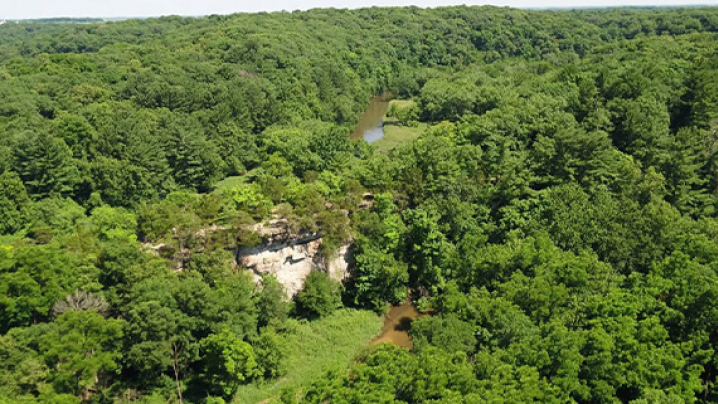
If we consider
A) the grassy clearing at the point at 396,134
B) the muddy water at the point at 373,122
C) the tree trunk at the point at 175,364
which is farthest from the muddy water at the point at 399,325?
the muddy water at the point at 373,122

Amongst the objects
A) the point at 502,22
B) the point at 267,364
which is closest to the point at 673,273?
the point at 267,364

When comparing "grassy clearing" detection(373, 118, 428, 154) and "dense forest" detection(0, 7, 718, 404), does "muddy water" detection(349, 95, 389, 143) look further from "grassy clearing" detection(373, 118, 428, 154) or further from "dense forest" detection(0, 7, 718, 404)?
"dense forest" detection(0, 7, 718, 404)

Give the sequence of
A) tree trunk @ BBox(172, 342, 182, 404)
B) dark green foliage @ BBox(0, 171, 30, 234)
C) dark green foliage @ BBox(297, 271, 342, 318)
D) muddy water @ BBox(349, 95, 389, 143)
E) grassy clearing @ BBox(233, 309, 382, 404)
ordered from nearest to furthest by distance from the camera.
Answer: tree trunk @ BBox(172, 342, 182, 404) → grassy clearing @ BBox(233, 309, 382, 404) → dark green foliage @ BBox(297, 271, 342, 318) → dark green foliage @ BBox(0, 171, 30, 234) → muddy water @ BBox(349, 95, 389, 143)

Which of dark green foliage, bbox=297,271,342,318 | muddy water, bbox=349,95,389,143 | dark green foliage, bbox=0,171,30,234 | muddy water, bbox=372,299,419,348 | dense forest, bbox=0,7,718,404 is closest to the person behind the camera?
dense forest, bbox=0,7,718,404

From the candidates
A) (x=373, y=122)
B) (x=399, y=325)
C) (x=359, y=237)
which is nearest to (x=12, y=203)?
(x=359, y=237)

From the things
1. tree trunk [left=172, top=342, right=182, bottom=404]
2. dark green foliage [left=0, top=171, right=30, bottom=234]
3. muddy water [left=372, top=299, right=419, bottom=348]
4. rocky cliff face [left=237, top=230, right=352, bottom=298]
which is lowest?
muddy water [left=372, top=299, right=419, bottom=348]

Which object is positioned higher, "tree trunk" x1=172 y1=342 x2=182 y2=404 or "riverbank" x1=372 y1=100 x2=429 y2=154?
"riverbank" x1=372 y1=100 x2=429 y2=154

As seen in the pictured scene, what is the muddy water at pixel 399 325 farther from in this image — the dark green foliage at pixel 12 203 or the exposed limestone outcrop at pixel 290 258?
the dark green foliage at pixel 12 203

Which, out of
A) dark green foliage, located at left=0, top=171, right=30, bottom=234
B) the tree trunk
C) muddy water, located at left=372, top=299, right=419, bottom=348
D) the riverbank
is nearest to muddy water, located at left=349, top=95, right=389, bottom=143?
the riverbank
